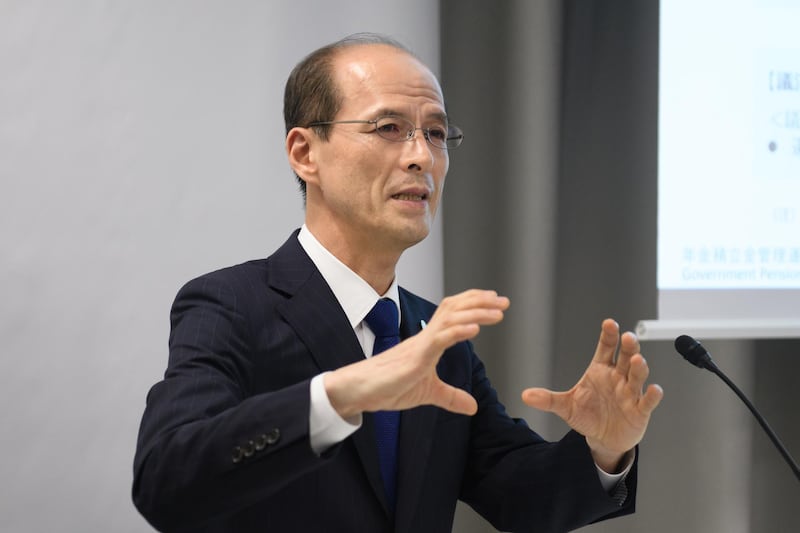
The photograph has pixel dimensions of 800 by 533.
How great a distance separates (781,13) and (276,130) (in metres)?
1.62

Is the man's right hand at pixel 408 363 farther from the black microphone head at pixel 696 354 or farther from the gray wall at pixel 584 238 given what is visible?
the gray wall at pixel 584 238

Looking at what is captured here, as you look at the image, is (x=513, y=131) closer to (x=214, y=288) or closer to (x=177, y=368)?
(x=214, y=288)

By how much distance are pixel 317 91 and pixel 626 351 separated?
787 millimetres

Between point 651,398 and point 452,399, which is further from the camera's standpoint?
point 651,398

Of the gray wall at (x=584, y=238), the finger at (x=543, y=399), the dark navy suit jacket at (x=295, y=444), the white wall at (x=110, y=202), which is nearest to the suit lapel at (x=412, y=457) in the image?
the dark navy suit jacket at (x=295, y=444)

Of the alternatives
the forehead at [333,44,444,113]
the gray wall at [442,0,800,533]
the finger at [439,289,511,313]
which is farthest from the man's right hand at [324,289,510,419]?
the gray wall at [442,0,800,533]

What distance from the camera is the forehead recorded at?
5.28 ft

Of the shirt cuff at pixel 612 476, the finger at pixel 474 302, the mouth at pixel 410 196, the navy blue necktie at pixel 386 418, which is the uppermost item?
the mouth at pixel 410 196

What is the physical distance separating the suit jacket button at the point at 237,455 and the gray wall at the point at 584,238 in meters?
1.73

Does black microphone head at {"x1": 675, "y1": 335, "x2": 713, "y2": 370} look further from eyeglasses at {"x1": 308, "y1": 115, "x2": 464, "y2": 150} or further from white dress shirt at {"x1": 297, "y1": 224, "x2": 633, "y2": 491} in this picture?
eyeglasses at {"x1": 308, "y1": 115, "x2": 464, "y2": 150}

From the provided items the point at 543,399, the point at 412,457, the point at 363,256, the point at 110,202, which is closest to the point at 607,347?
the point at 543,399

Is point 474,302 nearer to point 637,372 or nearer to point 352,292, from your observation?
point 637,372

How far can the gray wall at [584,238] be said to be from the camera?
8.91ft

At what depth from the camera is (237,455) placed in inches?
42.4
